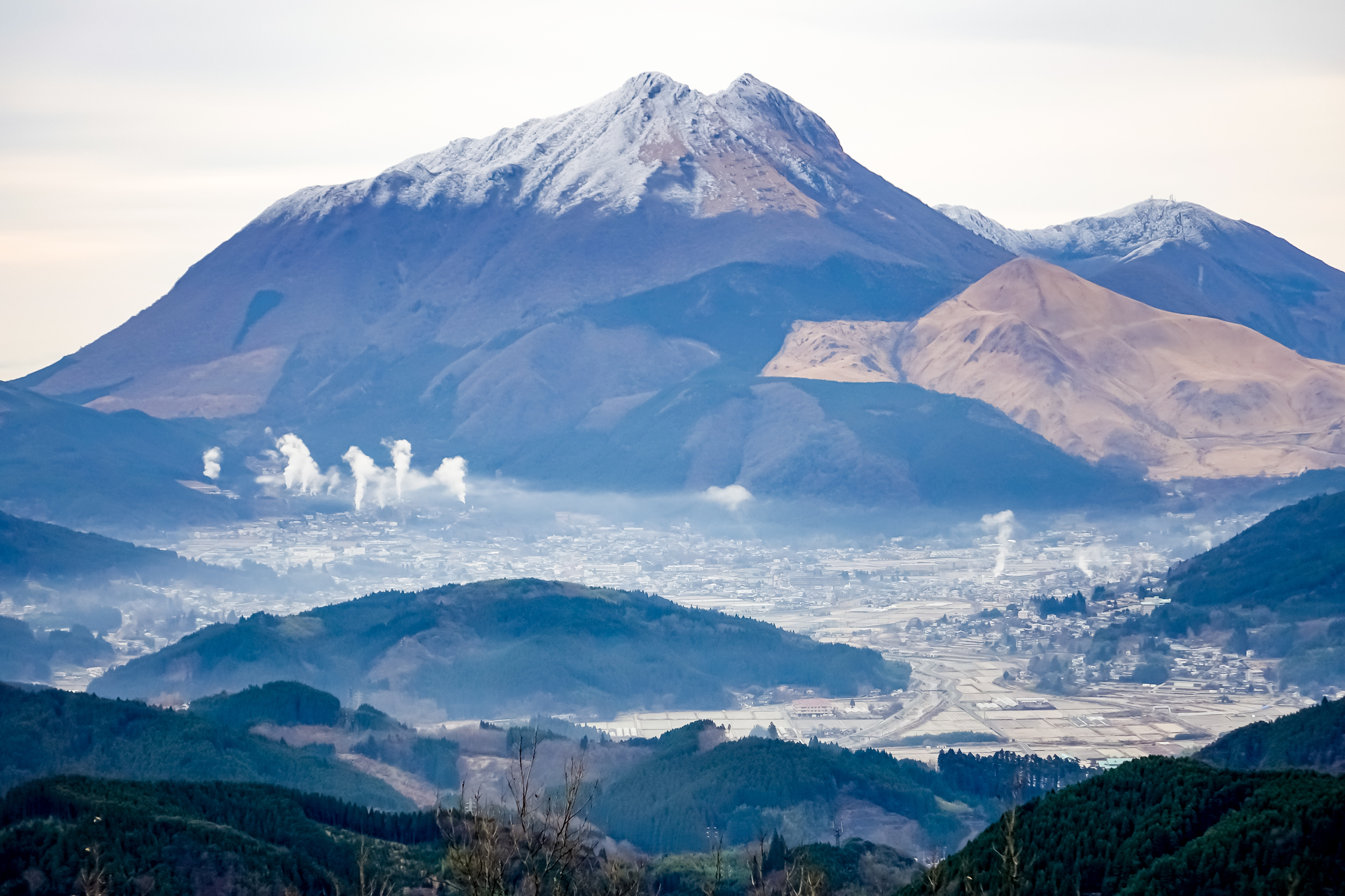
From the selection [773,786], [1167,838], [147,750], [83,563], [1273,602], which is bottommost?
[773,786]

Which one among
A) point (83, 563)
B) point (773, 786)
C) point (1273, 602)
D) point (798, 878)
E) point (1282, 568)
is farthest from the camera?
point (83, 563)

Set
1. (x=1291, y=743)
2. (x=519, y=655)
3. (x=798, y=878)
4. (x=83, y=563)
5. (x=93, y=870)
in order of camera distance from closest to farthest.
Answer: (x=93, y=870) < (x=798, y=878) < (x=1291, y=743) < (x=519, y=655) < (x=83, y=563)

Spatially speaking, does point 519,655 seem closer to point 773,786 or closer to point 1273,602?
point 773,786

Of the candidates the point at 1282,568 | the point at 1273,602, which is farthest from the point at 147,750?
the point at 1282,568

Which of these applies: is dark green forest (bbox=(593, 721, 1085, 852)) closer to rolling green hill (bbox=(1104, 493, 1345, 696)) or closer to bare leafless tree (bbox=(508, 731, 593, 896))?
bare leafless tree (bbox=(508, 731, 593, 896))

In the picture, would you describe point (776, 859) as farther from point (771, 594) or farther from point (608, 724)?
point (771, 594)

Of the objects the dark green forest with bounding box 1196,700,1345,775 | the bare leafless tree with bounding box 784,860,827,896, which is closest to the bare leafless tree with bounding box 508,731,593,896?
the bare leafless tree with bounding box 784,860,827,896

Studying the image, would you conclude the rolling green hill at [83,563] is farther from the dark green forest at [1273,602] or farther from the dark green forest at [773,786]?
the dark green forest at [773,786]
